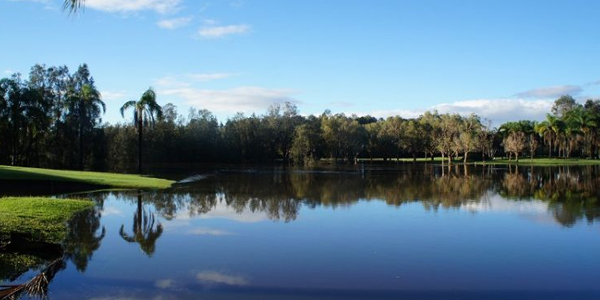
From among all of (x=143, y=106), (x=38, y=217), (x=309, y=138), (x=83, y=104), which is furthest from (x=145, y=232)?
(x=309, y=138)

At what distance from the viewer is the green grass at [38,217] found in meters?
12.8

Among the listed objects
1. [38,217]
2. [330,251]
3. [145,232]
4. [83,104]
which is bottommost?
[330,251]

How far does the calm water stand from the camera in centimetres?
931

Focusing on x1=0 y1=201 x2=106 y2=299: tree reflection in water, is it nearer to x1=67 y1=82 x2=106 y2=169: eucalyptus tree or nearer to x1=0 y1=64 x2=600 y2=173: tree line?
x1=67 y1=82 x2=106 y2=169: eucalyptus tree

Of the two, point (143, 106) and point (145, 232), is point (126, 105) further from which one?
point (145, 232)

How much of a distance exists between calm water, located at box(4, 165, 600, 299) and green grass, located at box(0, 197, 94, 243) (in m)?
0.60

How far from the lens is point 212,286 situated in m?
9.38

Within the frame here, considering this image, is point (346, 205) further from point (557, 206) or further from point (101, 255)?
point (101, 255)

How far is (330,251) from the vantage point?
12773 mm

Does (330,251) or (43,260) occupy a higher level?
(43,260)

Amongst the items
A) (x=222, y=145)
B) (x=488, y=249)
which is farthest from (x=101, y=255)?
(x=222, y=145)

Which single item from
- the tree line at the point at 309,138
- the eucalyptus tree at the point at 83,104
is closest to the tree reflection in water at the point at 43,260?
the eucalyptus tree at the point at 83,104

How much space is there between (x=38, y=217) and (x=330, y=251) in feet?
32.0

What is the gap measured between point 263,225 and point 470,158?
99510 mm
